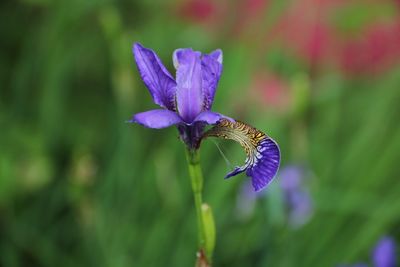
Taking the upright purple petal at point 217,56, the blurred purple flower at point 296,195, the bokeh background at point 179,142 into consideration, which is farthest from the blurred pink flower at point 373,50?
the upright purple petal at point 217,56

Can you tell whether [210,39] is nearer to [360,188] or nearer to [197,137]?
[360,188]

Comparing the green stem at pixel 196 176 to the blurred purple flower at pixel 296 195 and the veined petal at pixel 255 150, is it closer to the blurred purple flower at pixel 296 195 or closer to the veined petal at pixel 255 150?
the veined petal at pixel 255 150

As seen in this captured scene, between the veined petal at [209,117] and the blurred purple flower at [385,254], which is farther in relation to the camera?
the blurred purple flower at [385,254]

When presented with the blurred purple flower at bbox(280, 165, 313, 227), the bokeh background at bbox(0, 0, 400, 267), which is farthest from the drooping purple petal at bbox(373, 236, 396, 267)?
the blurred purple flower at bbox(280, 165, 313, 227)

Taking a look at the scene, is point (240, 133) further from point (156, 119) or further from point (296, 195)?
point (296, 195)

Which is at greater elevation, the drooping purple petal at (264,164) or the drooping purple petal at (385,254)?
the drooping purple petal at (264,164)

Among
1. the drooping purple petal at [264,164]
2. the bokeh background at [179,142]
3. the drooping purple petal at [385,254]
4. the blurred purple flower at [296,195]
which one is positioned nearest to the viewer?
the drooping purple petal at [264,164]
